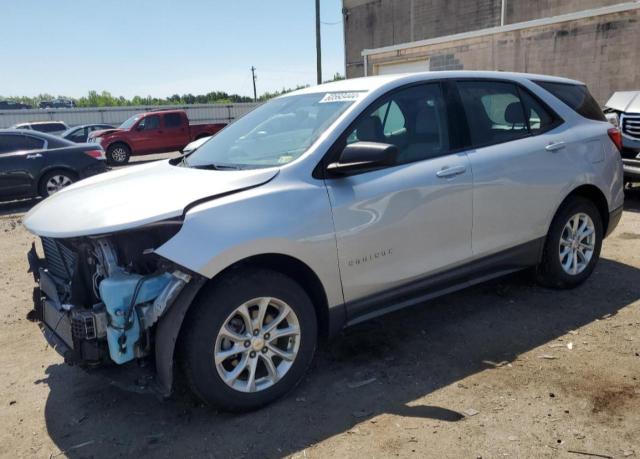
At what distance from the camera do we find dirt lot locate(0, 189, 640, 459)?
268 centimetres

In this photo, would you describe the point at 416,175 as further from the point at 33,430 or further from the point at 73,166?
the point at 73,166

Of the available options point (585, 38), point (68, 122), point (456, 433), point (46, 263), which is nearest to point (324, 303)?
point (456, 433)

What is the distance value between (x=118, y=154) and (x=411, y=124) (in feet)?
57.8

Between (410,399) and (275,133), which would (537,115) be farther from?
(410,399)

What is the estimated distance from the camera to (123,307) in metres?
2.61

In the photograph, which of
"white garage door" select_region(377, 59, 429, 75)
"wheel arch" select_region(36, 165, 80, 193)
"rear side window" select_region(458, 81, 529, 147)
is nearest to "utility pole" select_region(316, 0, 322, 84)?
"white garage door" select_region(377, 59, 429, 75)

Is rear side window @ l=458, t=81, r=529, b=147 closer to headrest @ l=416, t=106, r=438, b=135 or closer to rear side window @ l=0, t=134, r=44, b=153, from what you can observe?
headrest @ l=416, t=106, r=438, b=135

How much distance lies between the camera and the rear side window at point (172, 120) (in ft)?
65.4

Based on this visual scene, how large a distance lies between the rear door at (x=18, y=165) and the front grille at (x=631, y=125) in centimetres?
990

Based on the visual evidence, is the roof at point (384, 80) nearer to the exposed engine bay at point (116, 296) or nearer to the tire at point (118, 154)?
the exposed engine bay at point (116, 296)

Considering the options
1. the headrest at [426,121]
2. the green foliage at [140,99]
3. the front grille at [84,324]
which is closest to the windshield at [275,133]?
the headrest at [426,121]

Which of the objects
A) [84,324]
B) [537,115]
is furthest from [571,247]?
[84,324]

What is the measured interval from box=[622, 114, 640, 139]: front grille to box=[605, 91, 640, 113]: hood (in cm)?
12

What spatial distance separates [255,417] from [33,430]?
4.00 feet
